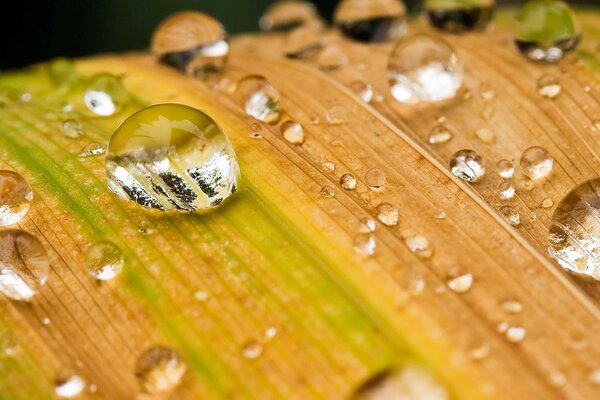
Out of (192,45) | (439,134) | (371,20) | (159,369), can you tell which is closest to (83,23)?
(192,45)

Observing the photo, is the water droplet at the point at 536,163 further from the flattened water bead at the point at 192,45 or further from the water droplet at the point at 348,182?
the flattened water bead at the point at 192,45

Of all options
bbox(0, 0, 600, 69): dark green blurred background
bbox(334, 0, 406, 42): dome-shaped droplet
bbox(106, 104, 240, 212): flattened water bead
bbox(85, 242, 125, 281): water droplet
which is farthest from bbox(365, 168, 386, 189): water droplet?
bbox(0, 0, 600, 69): dark green blurred background

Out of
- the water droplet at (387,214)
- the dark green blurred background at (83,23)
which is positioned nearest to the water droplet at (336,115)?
the water droplet at (387,214)

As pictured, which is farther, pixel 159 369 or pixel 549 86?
pixel 549 86

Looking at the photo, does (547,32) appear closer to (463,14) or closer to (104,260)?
(463,14)

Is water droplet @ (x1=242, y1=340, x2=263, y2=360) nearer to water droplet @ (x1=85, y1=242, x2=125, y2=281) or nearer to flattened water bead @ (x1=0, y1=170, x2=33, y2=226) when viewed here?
water droplet @ (x1=85, y1=242, x2=125, y2=281)

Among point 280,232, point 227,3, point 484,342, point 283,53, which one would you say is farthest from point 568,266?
point 227,3

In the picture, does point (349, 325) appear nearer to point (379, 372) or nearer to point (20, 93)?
point (379, 372)
